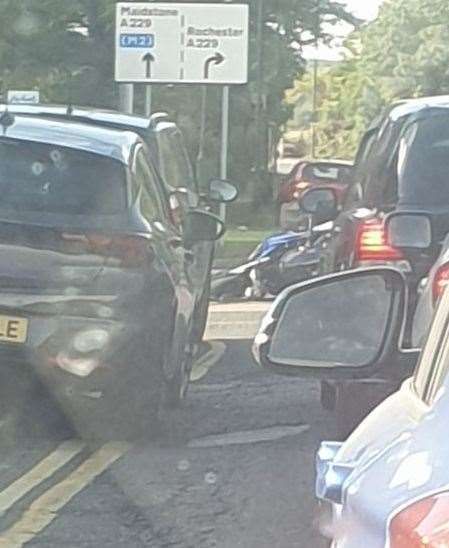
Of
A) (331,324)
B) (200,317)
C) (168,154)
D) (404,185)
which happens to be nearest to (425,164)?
(404,185)

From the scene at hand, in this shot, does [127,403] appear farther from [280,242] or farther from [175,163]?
[280,242]

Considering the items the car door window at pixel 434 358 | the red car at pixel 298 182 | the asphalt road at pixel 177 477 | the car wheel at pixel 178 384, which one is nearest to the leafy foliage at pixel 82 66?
the red car at pixel 298 182

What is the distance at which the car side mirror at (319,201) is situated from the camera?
12066 millimetres

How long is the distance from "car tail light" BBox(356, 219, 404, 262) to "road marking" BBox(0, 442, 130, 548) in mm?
1473

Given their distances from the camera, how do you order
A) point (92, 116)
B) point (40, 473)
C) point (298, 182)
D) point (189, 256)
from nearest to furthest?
1. point (40, 473)
2. point (189, 256)
3. point (92, 116)
4. point (298, 182)

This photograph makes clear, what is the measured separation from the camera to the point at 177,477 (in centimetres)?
781

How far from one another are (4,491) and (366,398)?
168 centimetres

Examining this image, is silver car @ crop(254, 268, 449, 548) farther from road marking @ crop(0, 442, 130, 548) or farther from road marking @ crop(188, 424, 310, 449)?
road marking @ crop(188, 424, 310, 449)

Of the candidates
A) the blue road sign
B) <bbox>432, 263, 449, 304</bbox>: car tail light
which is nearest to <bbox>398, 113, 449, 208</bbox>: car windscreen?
<bbox>432, 263, 449, 304</bbox>: car tail light

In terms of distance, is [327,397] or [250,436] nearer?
[250,436]

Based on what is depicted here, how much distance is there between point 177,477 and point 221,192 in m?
5.91

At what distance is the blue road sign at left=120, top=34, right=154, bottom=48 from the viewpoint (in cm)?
2381

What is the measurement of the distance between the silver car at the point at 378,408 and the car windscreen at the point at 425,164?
15.6ft

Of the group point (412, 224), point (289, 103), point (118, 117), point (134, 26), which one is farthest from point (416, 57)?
point (412, 224)
